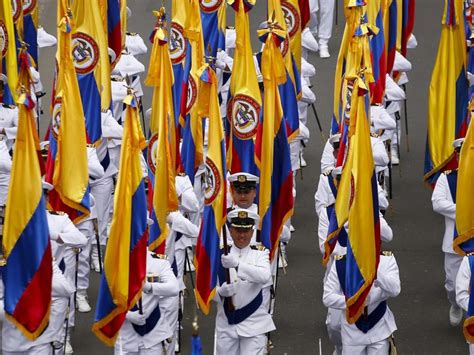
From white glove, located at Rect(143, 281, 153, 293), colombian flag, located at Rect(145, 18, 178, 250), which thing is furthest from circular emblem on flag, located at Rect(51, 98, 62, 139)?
white glove, located at Rect(143, 281, 153, 293)

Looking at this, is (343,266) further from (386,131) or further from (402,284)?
(386,131)

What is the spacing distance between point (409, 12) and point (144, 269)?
8387mm

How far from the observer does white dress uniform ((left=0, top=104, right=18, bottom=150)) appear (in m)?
18.4

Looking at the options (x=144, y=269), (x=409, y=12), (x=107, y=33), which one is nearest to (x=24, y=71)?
(x=144, y=269)

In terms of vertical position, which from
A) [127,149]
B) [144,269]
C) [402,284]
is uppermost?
[127,149]

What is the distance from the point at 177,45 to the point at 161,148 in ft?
14.3

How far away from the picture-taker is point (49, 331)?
15109 mm

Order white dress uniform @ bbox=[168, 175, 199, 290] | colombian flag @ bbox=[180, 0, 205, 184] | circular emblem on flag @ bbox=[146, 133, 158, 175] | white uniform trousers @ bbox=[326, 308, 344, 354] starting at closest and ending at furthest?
1. white uniform trousers @ bbox=[326, 308, 344, 354]
2. white dress uniform @ bbox=[168, 175, 199, 290]
3. circular emblem on flag @ bbox=[146, 133, 158, 175]
4. colombian flag @ bbox=[180, 0, 205, 184]

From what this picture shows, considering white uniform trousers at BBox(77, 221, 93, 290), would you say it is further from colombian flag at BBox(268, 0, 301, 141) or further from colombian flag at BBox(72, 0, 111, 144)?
colombian flag at BBox(268, 0, 301, 141)

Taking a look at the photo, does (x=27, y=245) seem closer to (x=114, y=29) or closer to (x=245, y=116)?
(x=245, y=116)

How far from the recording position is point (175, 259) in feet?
55.3

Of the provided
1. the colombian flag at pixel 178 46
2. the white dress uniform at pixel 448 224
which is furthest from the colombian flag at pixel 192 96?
the white dress uniform at pixel 448 224

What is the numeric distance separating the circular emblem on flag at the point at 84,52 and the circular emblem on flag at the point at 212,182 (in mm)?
3286

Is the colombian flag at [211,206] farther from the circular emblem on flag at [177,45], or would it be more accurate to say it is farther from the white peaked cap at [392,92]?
the white peaked cap at [392,92]
